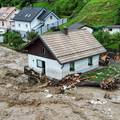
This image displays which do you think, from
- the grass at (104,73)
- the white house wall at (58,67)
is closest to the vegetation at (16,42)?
the white house wall at (58,67)

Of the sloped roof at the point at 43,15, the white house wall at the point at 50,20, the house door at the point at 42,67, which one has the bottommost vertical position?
the house door at the point at 42,67

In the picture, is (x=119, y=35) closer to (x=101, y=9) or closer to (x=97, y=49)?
(x=97, y=49)

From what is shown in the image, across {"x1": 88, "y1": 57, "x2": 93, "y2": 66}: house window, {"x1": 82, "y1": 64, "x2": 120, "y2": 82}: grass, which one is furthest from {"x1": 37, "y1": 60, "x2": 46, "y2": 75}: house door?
{"x1": 88, "y1": 57, "x2": 93, "y2": 66}: house window

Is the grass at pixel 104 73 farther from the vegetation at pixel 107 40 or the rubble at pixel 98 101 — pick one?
the vegetation at pixel 107 40

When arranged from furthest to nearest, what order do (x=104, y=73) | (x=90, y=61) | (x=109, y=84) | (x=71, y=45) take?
(x=90, y=61) < (x=71, y=45) < (x=104, y=73) < (x=109, y=84)

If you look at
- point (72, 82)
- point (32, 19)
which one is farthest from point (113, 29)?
point (72, 82)

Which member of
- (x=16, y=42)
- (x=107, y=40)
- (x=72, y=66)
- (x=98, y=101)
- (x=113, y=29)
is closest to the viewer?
(x=98, y=101)

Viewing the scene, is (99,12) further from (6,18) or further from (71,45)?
(71,45)
